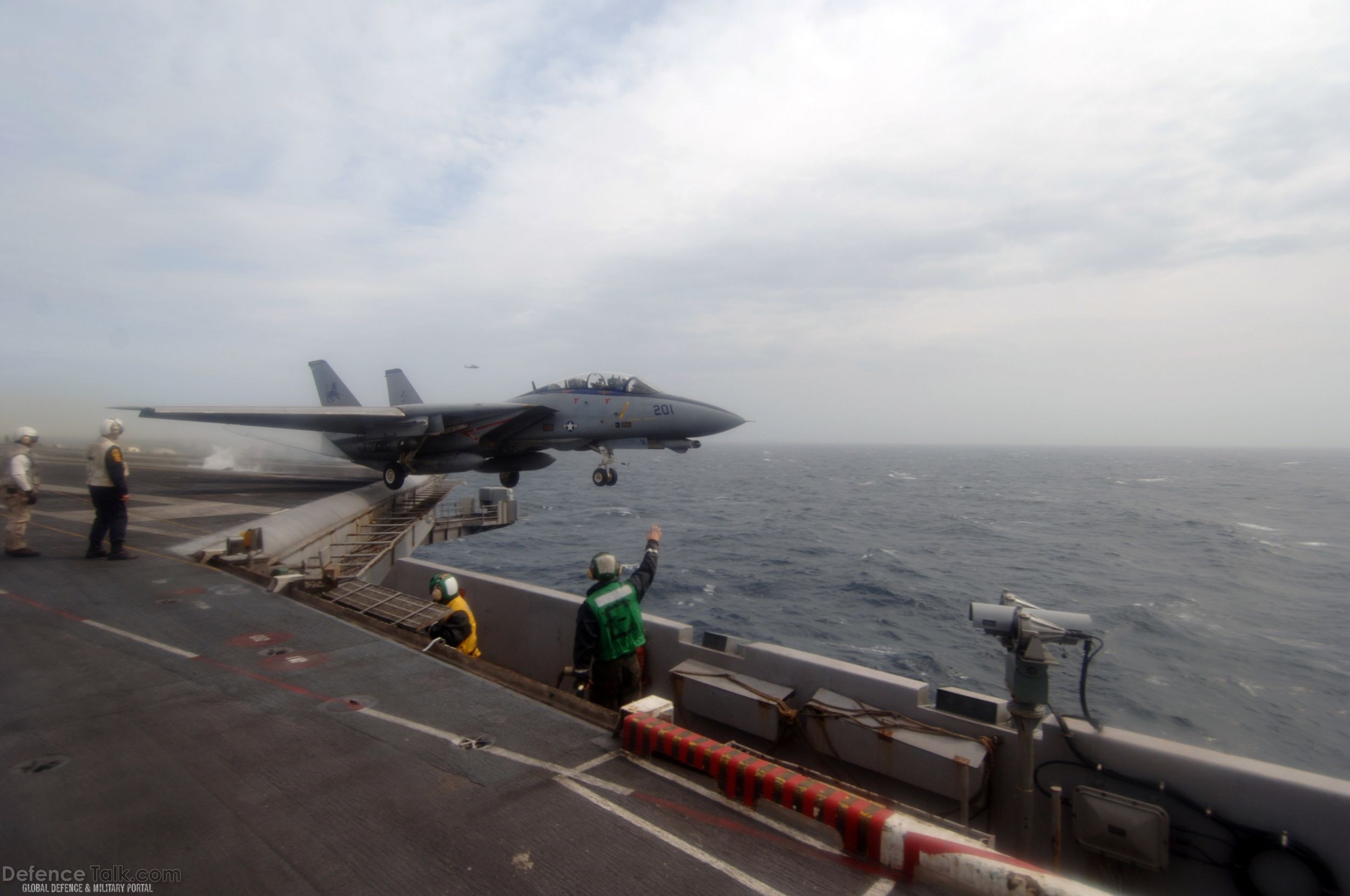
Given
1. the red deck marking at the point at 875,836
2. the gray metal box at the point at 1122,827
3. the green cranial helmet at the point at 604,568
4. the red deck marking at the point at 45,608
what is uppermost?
the green cranial helmet at the point at 604,568

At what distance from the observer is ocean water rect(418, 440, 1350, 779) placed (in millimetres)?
15883

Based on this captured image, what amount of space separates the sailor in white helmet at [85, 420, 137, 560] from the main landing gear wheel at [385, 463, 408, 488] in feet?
39.3

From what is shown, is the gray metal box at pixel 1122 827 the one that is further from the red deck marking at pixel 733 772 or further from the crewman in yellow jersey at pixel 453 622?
the crewman in yellow jersey at pixel 453 622

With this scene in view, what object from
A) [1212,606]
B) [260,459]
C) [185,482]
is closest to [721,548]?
[1212,606]

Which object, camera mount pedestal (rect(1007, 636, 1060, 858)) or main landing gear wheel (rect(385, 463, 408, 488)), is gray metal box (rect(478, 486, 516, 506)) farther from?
camera mount pedestal (rect(1007, 636, 1060, 858))

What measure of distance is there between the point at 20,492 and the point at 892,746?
13650mm

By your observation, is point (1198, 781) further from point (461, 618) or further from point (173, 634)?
point (173, 634)

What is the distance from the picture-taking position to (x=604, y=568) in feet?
19.5

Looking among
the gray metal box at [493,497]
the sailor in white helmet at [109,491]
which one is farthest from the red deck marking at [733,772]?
the gray metal box at [493,497]

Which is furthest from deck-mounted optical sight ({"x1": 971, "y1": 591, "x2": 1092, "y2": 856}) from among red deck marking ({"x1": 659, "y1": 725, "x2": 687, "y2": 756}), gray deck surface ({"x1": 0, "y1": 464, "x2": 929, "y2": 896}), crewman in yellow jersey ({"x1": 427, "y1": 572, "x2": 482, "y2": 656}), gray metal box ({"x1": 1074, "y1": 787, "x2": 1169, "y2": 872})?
crewman in yellow jersey ({"x1": 427, "y1": 572, "x2": 482, "y2": 656})

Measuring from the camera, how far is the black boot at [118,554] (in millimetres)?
11070

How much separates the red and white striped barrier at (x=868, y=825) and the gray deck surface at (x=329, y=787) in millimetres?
150

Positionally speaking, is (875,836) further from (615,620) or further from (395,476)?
(395,476)

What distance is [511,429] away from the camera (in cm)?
2145
